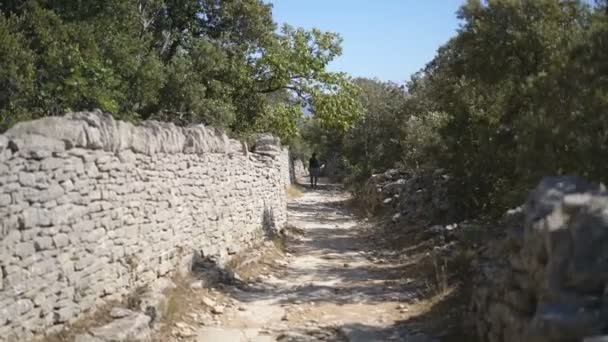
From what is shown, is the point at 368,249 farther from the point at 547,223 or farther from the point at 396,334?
the point at 547,223

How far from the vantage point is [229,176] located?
38.8 feet

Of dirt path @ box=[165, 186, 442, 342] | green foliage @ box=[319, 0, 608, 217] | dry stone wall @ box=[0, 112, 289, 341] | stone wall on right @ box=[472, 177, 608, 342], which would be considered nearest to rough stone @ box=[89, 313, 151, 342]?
dry stone wall @ box=[0, 112, 289, 341]

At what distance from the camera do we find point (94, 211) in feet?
23.0

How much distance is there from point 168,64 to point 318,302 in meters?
9.76

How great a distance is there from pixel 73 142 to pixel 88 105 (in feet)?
17.0

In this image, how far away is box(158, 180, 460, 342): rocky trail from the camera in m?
7.57

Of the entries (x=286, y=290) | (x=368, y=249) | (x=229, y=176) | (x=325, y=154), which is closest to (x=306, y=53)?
(x=368, y=249)

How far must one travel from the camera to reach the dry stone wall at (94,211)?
568 cm

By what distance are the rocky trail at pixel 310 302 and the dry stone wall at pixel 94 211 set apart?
851mm

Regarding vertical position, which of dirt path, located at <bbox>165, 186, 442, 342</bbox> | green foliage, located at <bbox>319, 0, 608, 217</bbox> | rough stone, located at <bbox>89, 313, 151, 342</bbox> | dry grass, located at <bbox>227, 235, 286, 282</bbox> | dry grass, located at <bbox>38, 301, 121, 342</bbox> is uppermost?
green foliage, located at <bbox>319, 0, 608, 217</bbox>

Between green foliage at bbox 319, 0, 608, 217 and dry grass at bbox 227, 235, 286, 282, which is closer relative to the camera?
green foliage at bbox 319, 0, 608, 217

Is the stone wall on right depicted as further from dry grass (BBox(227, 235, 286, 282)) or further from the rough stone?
dry grass (BBox(227, 235, 286, 282))

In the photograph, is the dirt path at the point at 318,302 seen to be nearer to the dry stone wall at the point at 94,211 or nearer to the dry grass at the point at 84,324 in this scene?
the dry grass at the point at 84,324

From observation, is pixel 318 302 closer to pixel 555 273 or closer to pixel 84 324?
pixel 84 324
